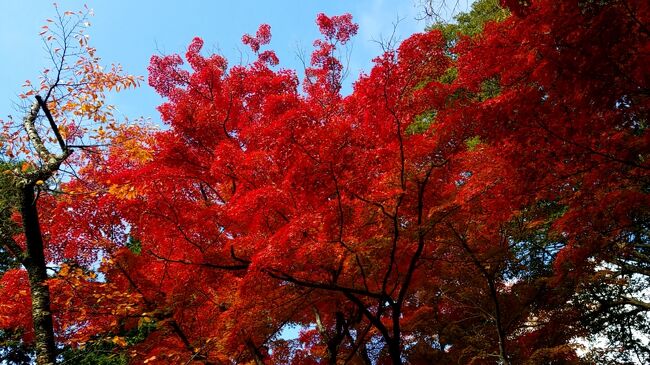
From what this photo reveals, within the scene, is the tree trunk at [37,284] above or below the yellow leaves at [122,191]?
below

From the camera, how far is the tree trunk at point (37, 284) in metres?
5.20

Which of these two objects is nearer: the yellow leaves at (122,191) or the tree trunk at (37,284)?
the tree trunk at (37,284)

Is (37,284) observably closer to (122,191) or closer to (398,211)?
(122,191)

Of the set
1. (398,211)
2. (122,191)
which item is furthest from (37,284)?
(398,211)

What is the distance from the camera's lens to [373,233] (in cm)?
770

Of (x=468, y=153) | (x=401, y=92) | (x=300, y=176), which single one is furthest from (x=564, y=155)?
(x=300, y=176)

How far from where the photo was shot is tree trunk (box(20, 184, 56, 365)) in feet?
17.0

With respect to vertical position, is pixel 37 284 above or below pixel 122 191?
below

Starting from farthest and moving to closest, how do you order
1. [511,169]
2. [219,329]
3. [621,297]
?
[621,297]
[219,329]
[511,169]

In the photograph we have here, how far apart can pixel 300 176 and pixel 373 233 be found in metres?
1.62

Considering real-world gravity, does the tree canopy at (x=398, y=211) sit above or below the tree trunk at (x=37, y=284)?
above

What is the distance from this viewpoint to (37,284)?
17.7 feet

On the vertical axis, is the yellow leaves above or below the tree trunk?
above

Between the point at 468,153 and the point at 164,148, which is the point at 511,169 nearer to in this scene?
the point at 468,153
